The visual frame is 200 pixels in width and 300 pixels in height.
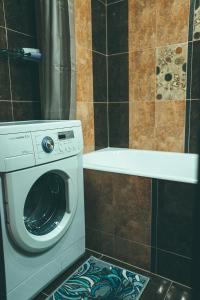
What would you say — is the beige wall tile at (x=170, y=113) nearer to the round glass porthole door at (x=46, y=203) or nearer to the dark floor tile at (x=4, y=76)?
the round glass porthole door at (x=46, y=203)

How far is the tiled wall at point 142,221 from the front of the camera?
1.30 m

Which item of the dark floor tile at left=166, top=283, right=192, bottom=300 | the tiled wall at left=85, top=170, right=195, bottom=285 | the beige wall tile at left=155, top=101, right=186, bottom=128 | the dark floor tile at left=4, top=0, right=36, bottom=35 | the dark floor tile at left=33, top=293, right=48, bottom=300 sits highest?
the dark floor tile at left=4, top=0, right=36, bottom=35

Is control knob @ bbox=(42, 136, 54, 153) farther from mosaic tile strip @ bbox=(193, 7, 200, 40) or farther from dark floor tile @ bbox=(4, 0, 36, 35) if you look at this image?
mosaic tile strip @ bbox=(193, 7, 200, 40)

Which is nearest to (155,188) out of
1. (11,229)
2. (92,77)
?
(11,229)

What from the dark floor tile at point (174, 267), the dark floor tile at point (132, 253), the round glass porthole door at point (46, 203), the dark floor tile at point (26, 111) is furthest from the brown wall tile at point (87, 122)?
the dark floor tile at point (174, 267)

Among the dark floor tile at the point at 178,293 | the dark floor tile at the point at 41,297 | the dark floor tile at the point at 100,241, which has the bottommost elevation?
the dark floor tile at the point at 41,297

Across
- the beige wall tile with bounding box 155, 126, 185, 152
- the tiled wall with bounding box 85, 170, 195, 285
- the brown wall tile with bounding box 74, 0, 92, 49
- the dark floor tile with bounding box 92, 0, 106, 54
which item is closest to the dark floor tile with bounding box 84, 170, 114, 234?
the tiled wall with bounding box 85, 170, 195, 285

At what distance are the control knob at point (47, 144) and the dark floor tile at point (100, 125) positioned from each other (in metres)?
1.09

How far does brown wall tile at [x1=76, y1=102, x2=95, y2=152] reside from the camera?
207 centimetres

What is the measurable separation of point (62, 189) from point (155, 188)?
1.76 feet

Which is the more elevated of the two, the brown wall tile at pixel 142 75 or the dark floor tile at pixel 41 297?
the brown wall tile at pixel 142 75

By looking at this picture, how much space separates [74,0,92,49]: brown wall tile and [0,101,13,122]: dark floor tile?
2.79 ft

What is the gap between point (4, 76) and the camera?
59.1 inches

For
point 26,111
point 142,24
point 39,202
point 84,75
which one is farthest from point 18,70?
point 142,24
